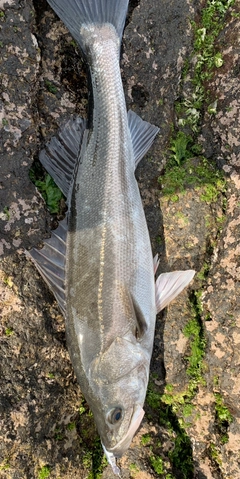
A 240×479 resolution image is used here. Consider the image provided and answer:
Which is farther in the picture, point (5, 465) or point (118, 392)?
point (5, 465)

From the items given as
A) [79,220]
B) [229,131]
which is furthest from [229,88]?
[79,220]

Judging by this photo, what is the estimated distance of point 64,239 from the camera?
12.6 feet

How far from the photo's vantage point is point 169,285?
4.04 m

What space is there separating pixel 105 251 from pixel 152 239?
0.83 m

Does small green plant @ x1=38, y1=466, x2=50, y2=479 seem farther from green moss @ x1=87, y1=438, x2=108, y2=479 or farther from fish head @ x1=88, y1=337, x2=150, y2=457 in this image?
fish head @ x1=88, y1=337, x2=150, y2=457

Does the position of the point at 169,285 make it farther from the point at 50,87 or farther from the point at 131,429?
the point at 50,87

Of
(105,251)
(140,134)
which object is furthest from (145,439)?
(140,134)

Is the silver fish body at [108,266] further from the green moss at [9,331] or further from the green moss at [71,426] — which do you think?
the green moss at [71,426]

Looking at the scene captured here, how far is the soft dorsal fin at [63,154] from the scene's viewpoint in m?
4.00

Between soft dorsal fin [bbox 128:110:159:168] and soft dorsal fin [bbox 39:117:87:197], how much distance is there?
17.2 inches

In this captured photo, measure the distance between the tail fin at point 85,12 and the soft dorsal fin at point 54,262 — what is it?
1675 millimetres

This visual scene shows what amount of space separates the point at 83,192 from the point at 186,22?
6.92 feet

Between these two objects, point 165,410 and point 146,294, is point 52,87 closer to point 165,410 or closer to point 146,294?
point 146,294

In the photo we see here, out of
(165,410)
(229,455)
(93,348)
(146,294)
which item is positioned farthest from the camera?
(165,410)
